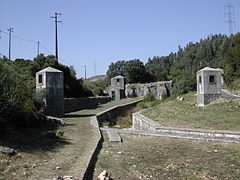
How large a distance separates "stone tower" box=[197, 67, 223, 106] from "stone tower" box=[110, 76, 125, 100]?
24.6 metres

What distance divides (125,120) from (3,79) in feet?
52.9

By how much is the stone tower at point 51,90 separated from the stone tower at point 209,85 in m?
10.9

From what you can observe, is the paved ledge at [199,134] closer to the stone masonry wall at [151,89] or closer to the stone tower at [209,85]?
the stone tower at [209,85]

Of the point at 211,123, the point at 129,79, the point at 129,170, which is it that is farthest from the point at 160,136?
the point at 129,79

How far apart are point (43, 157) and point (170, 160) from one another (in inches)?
138

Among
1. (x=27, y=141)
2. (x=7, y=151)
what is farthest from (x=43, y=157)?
(x=27, y=141)

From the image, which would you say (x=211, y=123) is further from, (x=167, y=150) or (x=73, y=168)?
(x=73, y=168)

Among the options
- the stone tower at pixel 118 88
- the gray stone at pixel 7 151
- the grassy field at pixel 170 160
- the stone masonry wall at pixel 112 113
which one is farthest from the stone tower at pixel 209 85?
the stone tower at pixel 118 88

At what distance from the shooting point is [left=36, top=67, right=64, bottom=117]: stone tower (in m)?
17.7

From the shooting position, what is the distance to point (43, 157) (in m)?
7.06

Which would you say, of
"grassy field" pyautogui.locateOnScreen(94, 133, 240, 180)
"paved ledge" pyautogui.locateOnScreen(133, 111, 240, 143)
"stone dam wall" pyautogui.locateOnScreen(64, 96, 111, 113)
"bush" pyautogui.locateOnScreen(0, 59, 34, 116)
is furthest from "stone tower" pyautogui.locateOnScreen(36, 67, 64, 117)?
"grassy field" pyautogui.locateOnScreen(94, 133, 240, 180)

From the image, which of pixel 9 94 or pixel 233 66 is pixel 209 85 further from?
pixel 233 66

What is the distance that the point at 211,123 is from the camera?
47.9 feet

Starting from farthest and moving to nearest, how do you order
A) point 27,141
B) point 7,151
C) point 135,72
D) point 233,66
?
point 135,72
point 233,66
point 27,141
point 7,151
